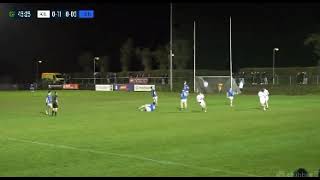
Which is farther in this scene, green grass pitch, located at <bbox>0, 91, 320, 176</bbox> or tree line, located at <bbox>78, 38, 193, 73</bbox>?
tree line, located at <bbox>78, 38, 193, 73</bbox>

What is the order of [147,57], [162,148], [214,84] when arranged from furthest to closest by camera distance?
[147,57]
[214,84]
[162,148]

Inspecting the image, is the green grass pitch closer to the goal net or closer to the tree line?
the goal net

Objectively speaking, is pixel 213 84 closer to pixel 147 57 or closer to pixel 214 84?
pixel 214 84

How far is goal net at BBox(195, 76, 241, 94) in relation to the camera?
70.8 metres

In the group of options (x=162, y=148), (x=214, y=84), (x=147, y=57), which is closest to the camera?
(x=162, y=148)

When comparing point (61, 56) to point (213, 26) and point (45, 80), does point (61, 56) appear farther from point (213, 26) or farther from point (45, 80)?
point (213, 26)

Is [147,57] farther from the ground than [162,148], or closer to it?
farther from the ground

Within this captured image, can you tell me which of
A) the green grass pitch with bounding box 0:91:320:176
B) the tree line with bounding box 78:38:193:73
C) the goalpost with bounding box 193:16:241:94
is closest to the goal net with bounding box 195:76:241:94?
the goalpost with bounding box 193:16:241:94

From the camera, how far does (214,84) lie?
234ft

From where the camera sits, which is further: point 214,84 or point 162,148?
point 214,84

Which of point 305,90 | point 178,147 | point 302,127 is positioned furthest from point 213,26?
point 178,147

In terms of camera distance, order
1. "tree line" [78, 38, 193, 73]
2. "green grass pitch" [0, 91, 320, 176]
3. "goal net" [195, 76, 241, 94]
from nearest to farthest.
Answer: "green grass pitch" [0, 91, 320, 176]
"goal net" [195, 76, 241, 94]
"tree line" [78, 38, 193, 73]

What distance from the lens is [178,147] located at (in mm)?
18328

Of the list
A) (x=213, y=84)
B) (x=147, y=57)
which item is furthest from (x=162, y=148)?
(x=147, y=57)
